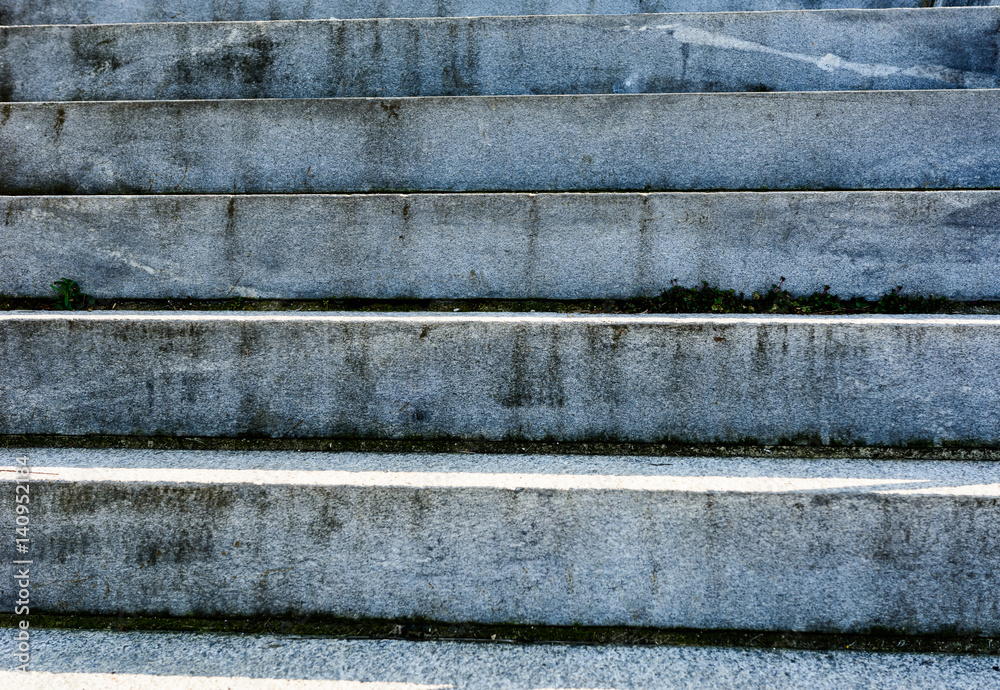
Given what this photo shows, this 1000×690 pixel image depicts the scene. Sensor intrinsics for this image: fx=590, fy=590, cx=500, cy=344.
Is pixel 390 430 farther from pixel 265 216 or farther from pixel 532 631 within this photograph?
pixel 265 216

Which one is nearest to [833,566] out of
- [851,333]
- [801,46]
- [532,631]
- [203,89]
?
[851,333]

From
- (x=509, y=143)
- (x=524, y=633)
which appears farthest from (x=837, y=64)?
(x=524, y=633)

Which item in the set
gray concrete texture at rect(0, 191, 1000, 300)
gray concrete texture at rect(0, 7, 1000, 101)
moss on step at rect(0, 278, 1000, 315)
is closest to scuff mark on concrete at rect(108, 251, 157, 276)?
gray concrete texture at rect(0, 191, 1000, 300)

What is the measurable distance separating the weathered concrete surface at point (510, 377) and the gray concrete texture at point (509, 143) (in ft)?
4.67

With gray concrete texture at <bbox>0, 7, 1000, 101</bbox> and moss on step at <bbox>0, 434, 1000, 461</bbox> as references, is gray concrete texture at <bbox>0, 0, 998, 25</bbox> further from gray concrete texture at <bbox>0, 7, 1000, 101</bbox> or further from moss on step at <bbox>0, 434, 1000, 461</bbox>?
moss on step at <bbox>0, 434, 1000, 461</bbox>

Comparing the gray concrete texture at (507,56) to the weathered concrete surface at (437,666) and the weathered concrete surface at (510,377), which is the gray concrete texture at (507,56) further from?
the weathered concrete surface at (437,666)

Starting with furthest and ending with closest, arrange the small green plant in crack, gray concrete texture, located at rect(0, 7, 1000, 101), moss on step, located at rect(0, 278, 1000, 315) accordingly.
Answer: gray concrete texture, located at rect(0, 7, 1000, 101)
the small green plant in crack
moss on step, located at rect(0, 278, 1000, 315)

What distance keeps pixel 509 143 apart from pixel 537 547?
2.83m

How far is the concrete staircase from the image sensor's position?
8.51 ft

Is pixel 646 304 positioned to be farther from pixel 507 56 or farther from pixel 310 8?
pixel 310 8

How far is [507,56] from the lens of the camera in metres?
4.84

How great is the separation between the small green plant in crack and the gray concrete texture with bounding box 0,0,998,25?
3302 millimetres

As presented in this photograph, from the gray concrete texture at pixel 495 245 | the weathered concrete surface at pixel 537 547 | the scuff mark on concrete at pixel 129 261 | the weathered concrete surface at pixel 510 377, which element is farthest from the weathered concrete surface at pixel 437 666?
the scuff mark on concrete at pixel 129 261

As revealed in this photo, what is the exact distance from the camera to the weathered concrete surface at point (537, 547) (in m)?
2.53
